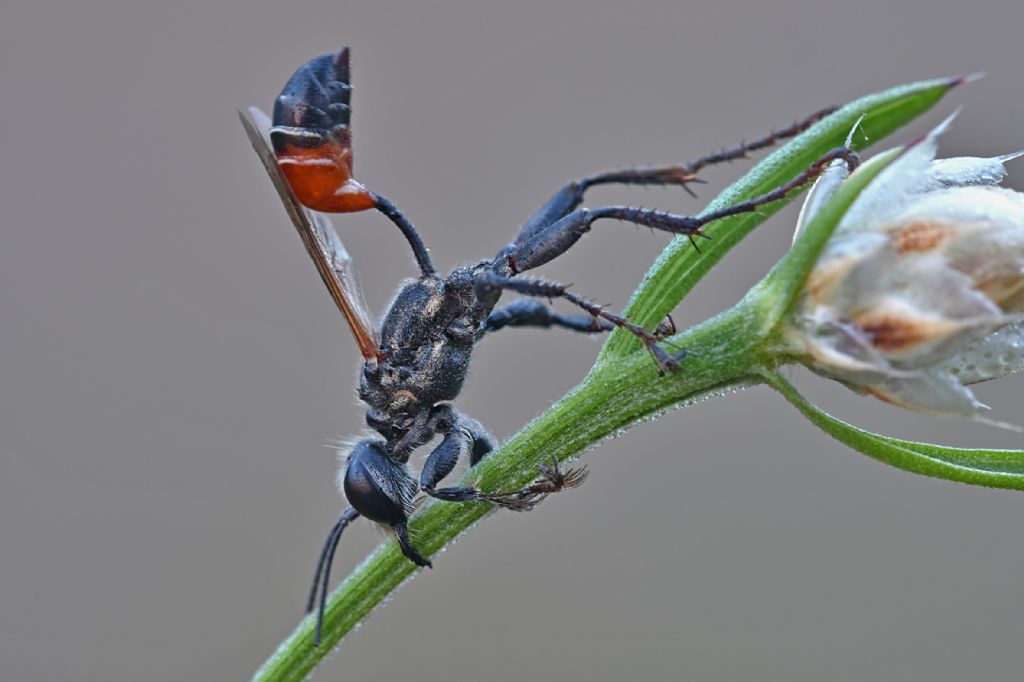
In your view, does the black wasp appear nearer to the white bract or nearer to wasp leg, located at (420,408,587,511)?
wasp leg, located at (420,408,587,511)

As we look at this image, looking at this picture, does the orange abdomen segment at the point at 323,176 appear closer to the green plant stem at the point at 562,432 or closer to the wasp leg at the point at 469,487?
the wasp leg at the point at 469,487

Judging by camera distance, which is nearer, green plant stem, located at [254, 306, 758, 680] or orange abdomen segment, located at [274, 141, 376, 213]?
green plant stem, located at [254, 306, 758, 680]

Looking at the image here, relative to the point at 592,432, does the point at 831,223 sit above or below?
above

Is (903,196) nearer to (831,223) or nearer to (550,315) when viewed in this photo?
(831,223)

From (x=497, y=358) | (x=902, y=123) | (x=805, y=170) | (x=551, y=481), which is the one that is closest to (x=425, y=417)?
(x=551, y=481)

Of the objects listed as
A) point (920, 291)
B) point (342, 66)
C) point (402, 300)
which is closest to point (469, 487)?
point (402, 300)

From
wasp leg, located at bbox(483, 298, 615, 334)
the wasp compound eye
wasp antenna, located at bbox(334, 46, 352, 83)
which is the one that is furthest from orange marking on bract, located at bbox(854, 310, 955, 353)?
wasp antenna, located at bbox(334, 46, 352, 83)
